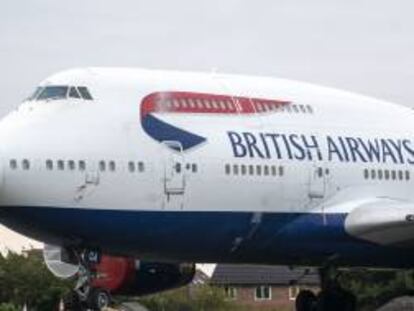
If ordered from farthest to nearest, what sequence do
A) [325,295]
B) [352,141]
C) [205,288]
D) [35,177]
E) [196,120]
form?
[205,288], [325,295], [352,141], [196,120], [35,177]

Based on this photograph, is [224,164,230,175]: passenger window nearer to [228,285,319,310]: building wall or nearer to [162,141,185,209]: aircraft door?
[162,141,185,209]: aircraft door

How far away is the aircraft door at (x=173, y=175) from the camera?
27297 mm

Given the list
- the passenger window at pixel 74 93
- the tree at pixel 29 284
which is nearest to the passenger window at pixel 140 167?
the passenger window at pixel 74 93

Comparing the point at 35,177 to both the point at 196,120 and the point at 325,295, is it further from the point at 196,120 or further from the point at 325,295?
the point at 325,295

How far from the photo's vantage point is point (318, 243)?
29703mm

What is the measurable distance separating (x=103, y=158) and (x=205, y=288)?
35826mm

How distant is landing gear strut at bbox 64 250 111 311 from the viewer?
26812mm

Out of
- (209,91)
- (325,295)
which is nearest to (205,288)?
(325,295)

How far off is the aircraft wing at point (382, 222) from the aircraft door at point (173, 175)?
13.9 feet

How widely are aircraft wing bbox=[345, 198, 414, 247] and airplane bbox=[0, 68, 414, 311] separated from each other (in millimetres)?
32

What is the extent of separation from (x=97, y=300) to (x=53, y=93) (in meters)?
4.33

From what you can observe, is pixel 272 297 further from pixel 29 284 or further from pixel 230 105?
pixel 230 105

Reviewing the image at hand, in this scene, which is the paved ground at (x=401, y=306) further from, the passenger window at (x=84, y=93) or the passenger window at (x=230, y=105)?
the passenger window at (x=84, y=93)

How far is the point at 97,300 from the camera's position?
2681 centimetres
